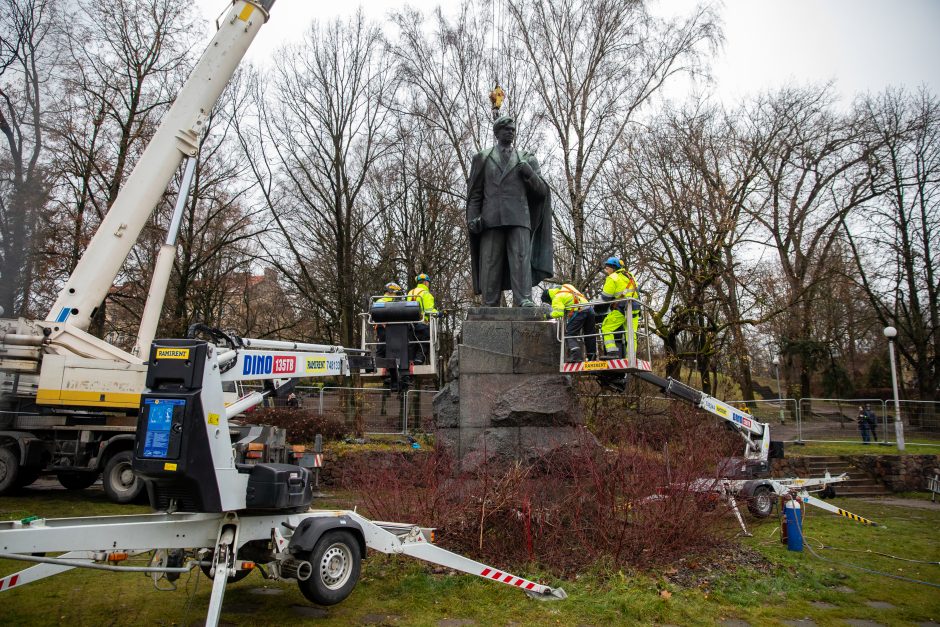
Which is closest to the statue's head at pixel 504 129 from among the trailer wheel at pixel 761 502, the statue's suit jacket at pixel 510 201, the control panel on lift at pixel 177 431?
the statue's suit jacket at pixel 510 201

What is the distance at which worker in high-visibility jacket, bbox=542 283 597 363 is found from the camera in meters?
8.35

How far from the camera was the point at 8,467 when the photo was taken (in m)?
11.0

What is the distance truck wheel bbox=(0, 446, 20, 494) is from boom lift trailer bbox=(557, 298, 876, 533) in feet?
30.3

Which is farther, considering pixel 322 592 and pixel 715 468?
pixel 715 468

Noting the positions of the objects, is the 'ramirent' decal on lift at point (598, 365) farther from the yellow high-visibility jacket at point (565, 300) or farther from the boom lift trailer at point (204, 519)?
the boom lift trailer at point (204, 519)

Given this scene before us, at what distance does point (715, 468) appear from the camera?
8133mm

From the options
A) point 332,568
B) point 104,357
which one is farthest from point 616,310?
point 104,357

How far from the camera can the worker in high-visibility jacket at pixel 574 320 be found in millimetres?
8350

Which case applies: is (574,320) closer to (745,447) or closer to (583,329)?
(583,329)

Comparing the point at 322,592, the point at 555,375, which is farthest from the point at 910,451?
the point at 322,592

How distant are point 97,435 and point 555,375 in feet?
26.8

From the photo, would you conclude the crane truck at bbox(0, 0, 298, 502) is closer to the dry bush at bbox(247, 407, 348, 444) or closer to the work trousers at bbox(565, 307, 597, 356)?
the dry bush at bbox(247, 407, 348, 444)

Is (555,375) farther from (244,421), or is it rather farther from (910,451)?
(910,451)

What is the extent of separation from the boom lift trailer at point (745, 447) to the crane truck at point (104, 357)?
5953 mm
